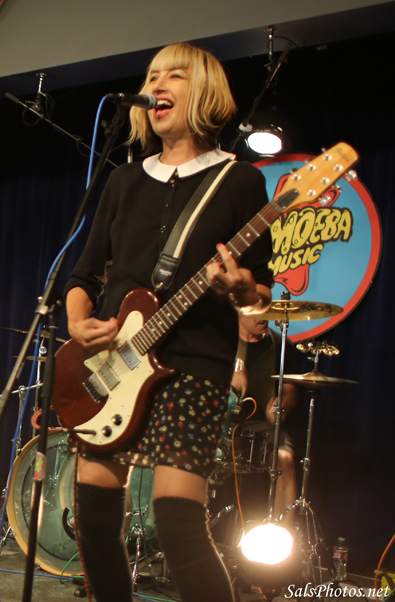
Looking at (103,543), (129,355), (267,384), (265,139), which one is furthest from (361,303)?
(103,543)

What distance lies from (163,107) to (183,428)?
950 mm

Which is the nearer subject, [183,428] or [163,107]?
[183,428]

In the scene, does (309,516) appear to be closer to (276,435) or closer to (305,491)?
(305,491)

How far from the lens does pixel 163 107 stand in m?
1.64

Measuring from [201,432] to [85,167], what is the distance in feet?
13.5

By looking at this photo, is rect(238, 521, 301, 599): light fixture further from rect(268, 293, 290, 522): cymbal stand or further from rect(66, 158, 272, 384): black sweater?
rect(66, 158, 272, 384): black sweater

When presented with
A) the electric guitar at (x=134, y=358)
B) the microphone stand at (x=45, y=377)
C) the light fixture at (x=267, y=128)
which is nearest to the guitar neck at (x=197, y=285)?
the electric guitar at (x=134, y=358)

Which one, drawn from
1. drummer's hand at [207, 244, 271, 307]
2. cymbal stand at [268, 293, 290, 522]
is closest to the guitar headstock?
drummer's hand at [207, 244, 271, 307]

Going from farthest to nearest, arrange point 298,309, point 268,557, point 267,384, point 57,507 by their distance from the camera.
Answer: point 267,384
point 57,507
point 298,309
point 268,557

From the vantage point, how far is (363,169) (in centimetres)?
378

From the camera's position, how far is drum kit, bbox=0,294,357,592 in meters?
2.98

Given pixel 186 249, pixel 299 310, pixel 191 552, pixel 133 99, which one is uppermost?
pixel 133 99

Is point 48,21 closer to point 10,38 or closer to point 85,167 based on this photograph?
point 10,38

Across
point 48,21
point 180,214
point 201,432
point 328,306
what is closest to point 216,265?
point 180,214
